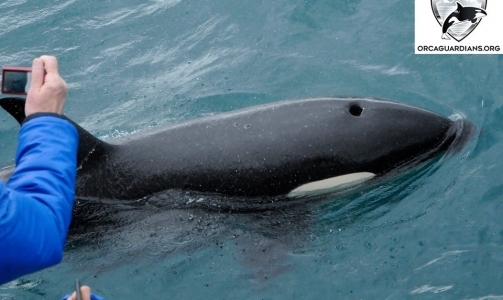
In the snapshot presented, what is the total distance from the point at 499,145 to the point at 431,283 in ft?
8.89

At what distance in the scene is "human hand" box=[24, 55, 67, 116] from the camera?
434cm

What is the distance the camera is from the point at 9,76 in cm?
501

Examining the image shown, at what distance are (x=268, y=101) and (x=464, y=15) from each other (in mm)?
3438

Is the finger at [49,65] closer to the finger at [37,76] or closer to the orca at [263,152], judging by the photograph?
the finger at [37,76]

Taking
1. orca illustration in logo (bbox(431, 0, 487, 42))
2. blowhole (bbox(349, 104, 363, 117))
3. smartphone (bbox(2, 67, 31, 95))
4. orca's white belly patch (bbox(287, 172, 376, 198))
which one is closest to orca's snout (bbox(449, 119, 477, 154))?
orca's white belly patch (bbox(287, 172, 376, 198))

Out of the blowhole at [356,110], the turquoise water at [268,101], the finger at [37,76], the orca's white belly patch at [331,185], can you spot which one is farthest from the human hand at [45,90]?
the blowhole at [356,110]

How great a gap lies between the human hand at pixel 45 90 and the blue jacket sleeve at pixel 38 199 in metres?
0.12

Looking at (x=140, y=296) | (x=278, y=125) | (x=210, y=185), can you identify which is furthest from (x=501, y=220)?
(x=140, y=296)

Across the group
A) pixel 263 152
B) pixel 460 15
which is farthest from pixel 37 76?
pixel 460 15

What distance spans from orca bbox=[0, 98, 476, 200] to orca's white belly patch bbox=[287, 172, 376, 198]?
1cm

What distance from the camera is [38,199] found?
392cm

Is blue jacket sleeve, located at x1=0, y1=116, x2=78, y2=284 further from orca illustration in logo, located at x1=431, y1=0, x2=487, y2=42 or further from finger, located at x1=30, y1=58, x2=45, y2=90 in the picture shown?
orca illustration in logo, located at x1=431, y1=0, x2=487, y2=42

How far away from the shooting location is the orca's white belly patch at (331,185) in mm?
7910

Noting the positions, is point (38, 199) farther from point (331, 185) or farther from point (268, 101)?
point (268, 101)
